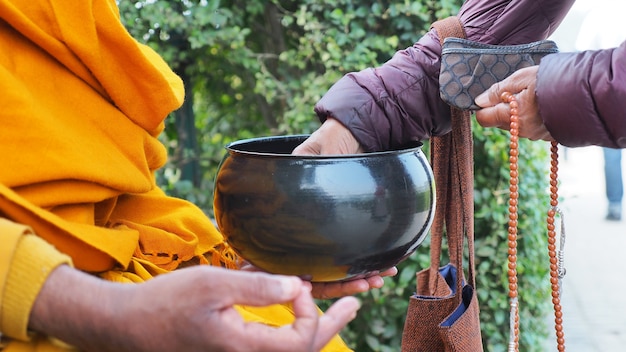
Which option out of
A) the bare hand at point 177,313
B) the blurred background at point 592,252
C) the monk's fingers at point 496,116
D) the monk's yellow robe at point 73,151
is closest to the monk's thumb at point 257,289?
the bare hand at point 177,313

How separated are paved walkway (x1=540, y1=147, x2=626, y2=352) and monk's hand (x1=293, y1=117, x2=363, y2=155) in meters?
1.49

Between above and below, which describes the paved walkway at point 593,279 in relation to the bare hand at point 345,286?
below

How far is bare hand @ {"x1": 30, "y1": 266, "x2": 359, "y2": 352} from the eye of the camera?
0.77 metres

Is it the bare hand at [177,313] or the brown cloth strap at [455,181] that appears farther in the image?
the brown cloth strap at [455,181]

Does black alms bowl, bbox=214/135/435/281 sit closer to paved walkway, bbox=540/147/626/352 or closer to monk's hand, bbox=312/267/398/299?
monk's hand, bbox=312/267/398/299

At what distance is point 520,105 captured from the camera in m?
1.17

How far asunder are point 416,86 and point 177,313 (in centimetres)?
77

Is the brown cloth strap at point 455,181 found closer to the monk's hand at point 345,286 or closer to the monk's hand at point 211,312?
the monk's hand at point 345,286

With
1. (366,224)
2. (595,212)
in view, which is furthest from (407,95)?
(595,212)

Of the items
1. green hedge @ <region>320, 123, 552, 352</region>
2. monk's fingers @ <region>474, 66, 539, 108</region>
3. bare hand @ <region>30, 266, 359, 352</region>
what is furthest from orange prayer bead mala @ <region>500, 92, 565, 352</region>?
green hedge @ <region>320, 123, 552, 352</region>

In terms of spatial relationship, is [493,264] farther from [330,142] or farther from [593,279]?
[593,279]

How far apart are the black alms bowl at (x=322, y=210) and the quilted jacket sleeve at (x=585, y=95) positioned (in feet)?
0.82

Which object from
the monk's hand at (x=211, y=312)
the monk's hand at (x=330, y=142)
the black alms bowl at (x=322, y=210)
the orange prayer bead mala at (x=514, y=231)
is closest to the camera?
the monk's hand at (x=211, y=312)

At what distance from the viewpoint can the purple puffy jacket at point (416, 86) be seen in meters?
1.33
